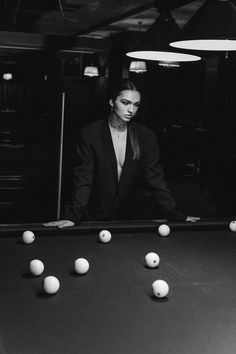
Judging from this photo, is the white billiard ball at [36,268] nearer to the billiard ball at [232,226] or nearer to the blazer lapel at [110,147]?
the billiard ball at [232,226]

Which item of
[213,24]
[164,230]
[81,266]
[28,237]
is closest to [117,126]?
[164,230]

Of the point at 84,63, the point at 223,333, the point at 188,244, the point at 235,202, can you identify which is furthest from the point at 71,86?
the point at 223,333

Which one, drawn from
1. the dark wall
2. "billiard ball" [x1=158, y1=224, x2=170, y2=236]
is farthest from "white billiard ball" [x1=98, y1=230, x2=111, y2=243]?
the dark wall

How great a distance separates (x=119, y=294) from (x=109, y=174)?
1.66 m

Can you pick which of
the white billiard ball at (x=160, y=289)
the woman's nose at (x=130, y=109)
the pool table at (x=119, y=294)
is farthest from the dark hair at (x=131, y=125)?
the white billiard ball at (x=160, y=289)

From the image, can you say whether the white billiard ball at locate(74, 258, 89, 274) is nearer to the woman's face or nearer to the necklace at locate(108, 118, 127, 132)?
the woman's face

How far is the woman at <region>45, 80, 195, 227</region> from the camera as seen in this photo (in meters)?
3.36

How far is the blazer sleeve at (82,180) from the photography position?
3236mm

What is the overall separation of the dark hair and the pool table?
73 cm

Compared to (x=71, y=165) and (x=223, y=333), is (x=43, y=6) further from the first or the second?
(x=223, y=333)

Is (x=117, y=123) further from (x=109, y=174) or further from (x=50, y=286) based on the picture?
(x=50, y=286)

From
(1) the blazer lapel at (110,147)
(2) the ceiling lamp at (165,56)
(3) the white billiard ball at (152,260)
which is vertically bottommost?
(3) the white billiard ball at (152,260)

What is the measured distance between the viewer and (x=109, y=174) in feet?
11.5

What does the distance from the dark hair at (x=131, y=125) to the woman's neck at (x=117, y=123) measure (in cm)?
6
